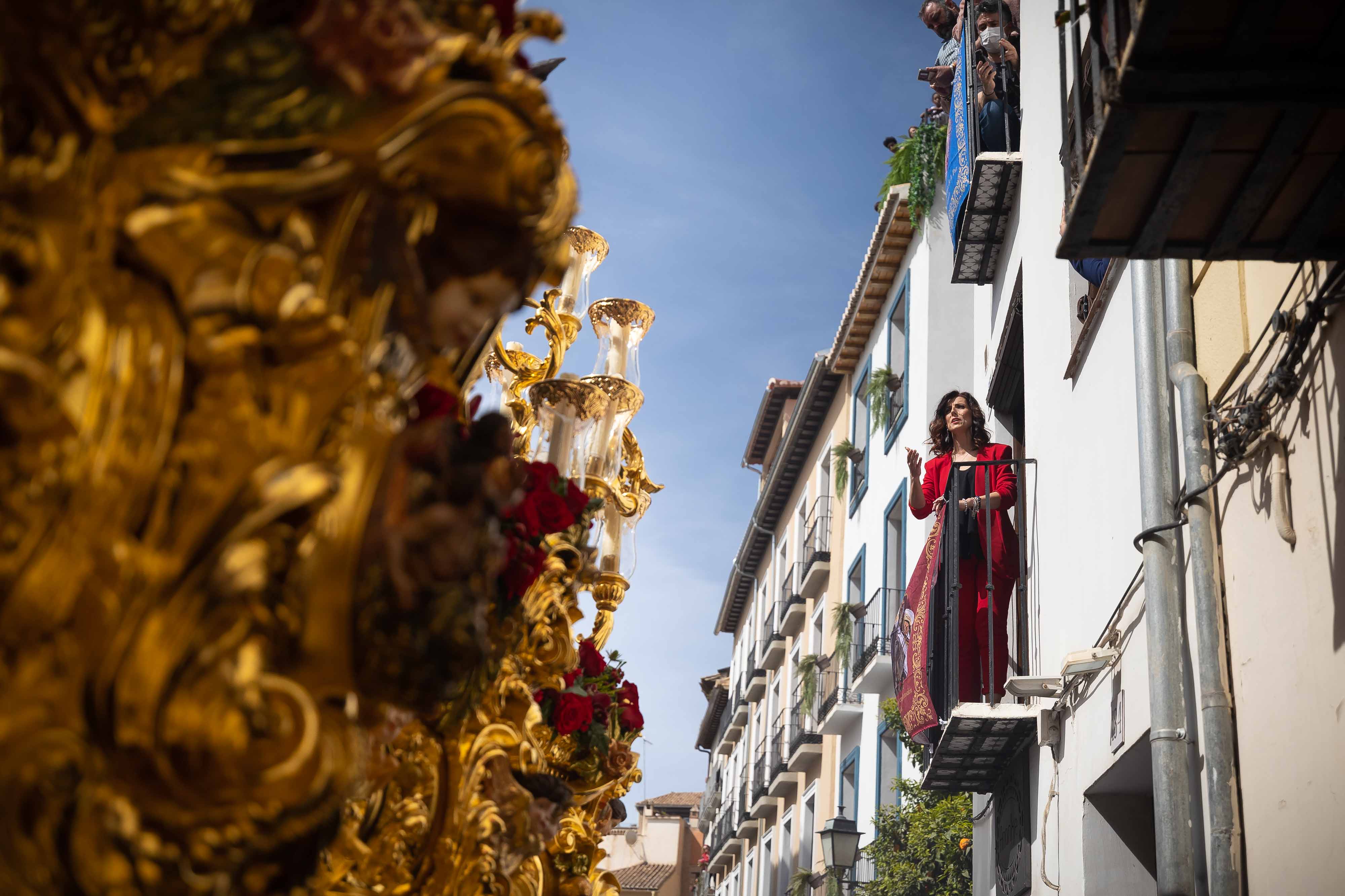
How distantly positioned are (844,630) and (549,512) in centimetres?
1828

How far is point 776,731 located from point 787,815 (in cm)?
172

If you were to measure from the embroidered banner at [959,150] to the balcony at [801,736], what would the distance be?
11449 millimetres

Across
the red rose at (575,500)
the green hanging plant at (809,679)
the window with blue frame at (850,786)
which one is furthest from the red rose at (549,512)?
the green hanging plant at (809,679)

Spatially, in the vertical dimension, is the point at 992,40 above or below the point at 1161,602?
above

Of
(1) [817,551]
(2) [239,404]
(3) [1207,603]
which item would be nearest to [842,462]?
(1) [817,551]

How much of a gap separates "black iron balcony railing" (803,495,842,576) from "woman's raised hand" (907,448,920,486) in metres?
12.9

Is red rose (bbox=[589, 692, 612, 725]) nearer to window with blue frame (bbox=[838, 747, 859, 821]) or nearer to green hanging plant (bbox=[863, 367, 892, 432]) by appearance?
window with blue frame (bbox=[838, 747, 859, 821])

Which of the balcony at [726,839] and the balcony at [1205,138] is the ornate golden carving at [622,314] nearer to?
the balcony at [1205,138]

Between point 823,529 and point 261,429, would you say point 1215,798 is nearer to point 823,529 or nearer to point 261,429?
point 261,429

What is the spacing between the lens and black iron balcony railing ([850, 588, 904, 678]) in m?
18.0

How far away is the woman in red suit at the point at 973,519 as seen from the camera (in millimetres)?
10414

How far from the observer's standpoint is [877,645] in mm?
18234

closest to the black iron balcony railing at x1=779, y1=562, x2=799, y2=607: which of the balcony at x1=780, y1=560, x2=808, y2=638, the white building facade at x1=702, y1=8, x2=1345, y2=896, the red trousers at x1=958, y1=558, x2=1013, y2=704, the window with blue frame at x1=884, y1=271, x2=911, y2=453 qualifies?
the balcony at x1=780, y1=560, x2=808, y2=638

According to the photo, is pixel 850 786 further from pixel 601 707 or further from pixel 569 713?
pixel 569 713
